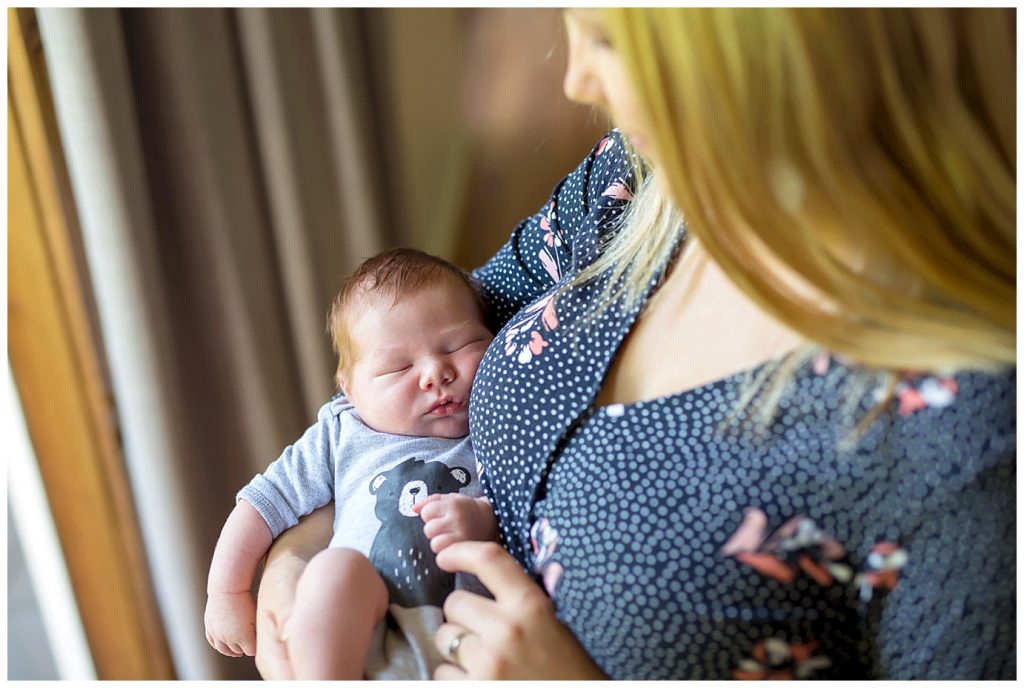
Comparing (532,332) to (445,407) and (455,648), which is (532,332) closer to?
(445,407)

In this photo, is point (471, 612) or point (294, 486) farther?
point (294, 486)

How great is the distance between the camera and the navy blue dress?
54cm

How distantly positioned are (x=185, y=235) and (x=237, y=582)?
791 millimetres

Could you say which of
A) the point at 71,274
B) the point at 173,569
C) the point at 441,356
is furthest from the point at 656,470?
the point at 173,569

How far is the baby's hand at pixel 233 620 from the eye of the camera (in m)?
0.80

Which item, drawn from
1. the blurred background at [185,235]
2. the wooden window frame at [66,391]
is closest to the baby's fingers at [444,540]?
the blurred background at [185,235]

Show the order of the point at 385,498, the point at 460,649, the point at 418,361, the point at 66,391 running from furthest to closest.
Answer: the point at 66,391 → the point at 418,361 → the point at 385,498 → the point at 460,649

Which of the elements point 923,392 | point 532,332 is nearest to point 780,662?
point 923,392

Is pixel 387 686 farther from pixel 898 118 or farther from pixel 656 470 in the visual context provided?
pixel 898 118

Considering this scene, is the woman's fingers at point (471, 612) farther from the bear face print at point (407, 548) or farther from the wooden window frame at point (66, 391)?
the wooden window frame at point (66, 391)

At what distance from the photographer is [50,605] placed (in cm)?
133

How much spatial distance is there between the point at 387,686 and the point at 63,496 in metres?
0.88

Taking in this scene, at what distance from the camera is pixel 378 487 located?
30.2 inches

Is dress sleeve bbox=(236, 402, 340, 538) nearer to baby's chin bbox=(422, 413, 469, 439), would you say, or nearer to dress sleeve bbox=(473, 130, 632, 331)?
baby's chin bbox=(422, 413, 469, 439)
